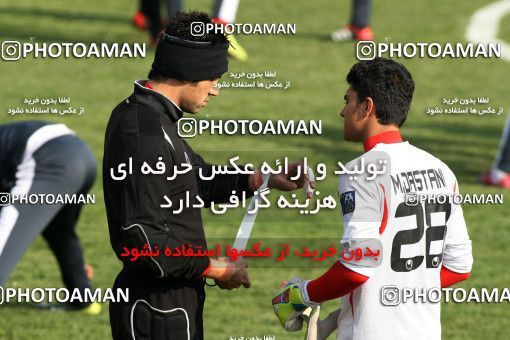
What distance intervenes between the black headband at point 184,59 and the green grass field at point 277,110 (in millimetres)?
1136

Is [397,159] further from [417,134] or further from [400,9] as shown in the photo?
[400,9]

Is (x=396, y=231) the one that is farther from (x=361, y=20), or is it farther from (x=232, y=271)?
(x=361, y=20)

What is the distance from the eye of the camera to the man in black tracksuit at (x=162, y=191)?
4984 millimetres

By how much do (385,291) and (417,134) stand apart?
951cm

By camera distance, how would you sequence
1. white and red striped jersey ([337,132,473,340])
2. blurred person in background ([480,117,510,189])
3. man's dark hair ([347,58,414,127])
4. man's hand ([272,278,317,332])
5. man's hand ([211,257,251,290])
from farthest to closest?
blurred person in background ([480,117,510,189])
man's hand ([211,257,251,290])
man's hand ([272,278,317,332])
man's dark hair ([347,58,414,127])
white and red striped jersey ([337,132,473,340])

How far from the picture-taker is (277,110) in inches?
579

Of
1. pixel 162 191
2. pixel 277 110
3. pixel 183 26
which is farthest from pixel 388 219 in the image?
pixel 277 110

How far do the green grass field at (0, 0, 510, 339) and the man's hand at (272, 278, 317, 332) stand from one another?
1.21 metres

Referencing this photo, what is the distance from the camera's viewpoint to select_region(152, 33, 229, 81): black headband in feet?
17.1

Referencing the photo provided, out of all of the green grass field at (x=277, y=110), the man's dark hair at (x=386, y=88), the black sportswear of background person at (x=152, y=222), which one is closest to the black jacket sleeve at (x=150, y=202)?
the black sportswear of background person at (x=152, y=222)

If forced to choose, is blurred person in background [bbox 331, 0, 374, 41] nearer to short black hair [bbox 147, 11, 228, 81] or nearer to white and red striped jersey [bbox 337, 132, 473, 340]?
short black hair [bbox 147, 11, 228, 81]

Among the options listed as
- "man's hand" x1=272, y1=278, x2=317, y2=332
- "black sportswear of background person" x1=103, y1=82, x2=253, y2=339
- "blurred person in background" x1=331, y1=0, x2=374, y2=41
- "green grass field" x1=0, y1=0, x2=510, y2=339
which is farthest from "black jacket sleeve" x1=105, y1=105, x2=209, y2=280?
"blurred person in background" x1=331, y1=0, x2=374, y2=41

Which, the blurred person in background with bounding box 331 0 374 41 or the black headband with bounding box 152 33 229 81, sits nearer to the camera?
the black headband with bounding box 152 33 229 81

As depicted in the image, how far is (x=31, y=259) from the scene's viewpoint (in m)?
10.2
